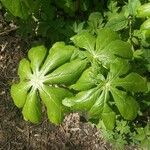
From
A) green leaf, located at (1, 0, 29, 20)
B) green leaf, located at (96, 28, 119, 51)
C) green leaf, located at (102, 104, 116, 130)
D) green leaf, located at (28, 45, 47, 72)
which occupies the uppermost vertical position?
green leaf, located at (1, 0, 29, 20)

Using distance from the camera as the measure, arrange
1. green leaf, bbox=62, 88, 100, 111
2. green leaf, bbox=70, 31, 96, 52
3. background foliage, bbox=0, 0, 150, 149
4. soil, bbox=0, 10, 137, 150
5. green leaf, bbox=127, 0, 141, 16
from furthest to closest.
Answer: soil, bbox=0, 10, 137, 150 < background foliage, bbox=0, 0, 150, 149 < green leaf, bbox=127, 0, 141, 16 < green leaf, bbox=70, 31, 96, 52 < green leaf, bbox=62, 88, 100, 111

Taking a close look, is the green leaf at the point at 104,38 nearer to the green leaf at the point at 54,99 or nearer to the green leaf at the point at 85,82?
the green leaf at the point at 85,82

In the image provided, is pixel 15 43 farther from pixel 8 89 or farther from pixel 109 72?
pixel 109 72

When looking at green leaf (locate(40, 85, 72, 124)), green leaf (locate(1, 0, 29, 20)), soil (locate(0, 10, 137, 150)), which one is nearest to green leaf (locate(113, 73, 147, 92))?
green leaf (locate(40, 85, 72, 124))

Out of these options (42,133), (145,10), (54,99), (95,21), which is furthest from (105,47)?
(42,133)

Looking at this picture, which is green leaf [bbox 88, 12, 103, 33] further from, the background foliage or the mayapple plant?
the mayapple plant

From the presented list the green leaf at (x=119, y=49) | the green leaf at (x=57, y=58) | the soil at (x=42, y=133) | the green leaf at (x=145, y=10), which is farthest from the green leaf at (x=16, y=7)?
the soil at (x=42, y=133)

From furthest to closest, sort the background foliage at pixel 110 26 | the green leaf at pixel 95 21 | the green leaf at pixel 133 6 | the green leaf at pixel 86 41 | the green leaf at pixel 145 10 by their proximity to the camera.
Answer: the green leaf at pixel 95 21 < the background foliage at pixel 110 26 < the green leaf at pixel 133 6 < the green leaf at pixel 86 41 < the green leaf at pixel 145 10

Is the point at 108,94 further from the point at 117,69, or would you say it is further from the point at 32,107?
the point at 32,107
